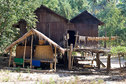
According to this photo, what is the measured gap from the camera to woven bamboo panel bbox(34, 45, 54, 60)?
14.7 meters

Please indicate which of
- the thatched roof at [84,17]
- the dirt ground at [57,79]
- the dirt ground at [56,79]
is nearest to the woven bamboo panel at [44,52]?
the dirt ground at [57,79]

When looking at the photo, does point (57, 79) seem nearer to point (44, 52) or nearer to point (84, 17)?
point (44, 52)

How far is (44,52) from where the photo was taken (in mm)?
14938

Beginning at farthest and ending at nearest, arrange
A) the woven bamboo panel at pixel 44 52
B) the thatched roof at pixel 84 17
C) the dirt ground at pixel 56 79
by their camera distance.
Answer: the thatched roof at pixel 84 17 → the woven bamboo panel at pixel 44 52 → the dirt ground at pixel 56 79

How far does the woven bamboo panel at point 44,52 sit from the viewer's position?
14.7m

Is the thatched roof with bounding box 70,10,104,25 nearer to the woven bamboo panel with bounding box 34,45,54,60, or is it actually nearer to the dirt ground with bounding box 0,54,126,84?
the woven bamboo panel with bounding box 34,45,54,60

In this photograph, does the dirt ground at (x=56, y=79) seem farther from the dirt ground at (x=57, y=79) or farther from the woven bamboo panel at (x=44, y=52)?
the woven bamboo panel at (x=44, y=52)

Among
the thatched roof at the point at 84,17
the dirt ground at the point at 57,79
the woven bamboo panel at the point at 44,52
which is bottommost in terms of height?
the dirt ground at the point at 57,79

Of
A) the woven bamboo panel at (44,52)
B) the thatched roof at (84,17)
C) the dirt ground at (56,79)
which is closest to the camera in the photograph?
the dirt ground at (56,79)

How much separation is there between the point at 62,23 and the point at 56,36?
1561mm

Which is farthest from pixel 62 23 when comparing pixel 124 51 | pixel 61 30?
pixel 124 51

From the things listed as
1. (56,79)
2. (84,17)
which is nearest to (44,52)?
(56,79)

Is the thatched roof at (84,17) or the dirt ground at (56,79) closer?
the dirt ground at (56,79)

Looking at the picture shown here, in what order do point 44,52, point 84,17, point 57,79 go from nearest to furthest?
1. point 57,79
2. point 44,52
3. point 84,17
